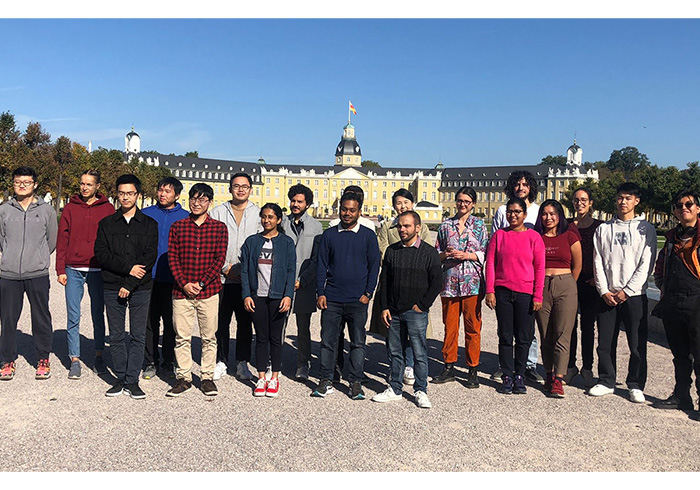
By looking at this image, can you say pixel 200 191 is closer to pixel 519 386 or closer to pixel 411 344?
pixel 411 344

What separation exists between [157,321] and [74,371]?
92cm

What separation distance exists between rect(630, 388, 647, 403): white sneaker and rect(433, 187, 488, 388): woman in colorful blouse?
1.43 m

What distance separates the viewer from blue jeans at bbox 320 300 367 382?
5.71 metres

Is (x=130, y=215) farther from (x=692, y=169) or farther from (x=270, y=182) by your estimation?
(x=270, y=182)

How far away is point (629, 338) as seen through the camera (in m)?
5.84

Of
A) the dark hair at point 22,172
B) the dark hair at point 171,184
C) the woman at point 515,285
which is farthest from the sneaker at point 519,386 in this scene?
the dark hair at point 22,172

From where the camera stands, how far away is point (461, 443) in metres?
4.33

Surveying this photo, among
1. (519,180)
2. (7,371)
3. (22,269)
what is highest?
(519,180)

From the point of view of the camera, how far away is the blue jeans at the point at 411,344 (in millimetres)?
5508

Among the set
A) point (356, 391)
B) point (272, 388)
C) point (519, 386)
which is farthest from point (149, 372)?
point (519, 386)

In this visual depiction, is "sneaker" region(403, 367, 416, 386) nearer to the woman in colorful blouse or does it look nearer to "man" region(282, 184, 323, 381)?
the woman in colorful blouse

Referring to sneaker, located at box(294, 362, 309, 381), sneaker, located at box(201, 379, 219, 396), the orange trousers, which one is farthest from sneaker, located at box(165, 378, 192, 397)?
the orange trousers

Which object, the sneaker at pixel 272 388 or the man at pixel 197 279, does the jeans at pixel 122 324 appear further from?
the sneaker at pixel 272 388

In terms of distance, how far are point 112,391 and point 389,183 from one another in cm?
13285
